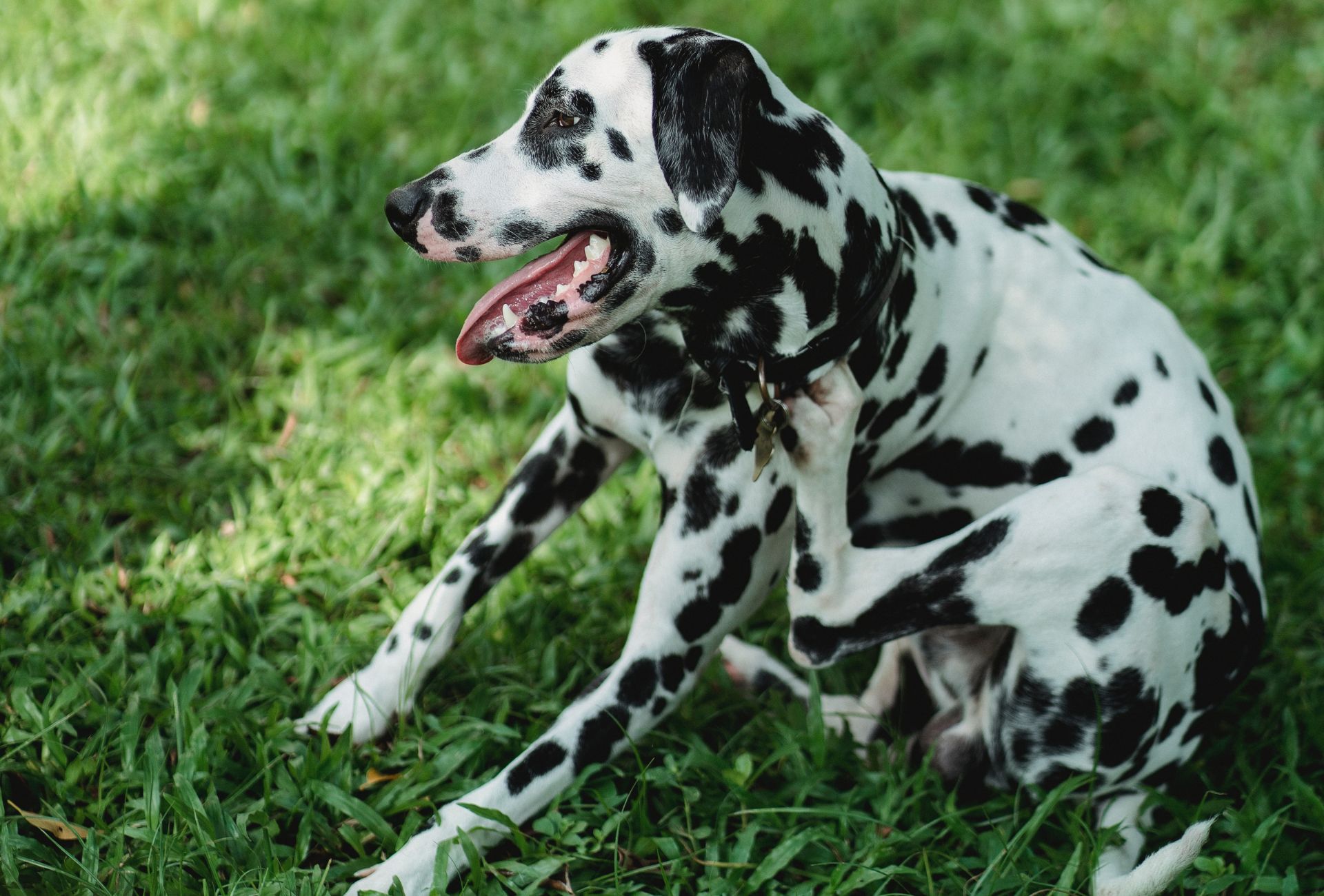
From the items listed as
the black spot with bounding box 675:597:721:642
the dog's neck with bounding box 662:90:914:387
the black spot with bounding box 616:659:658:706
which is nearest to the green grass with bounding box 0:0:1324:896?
the black spot with bounding box 616:659:658:706

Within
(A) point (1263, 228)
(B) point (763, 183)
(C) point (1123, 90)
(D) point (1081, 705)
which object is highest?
(B) point (763, 183)

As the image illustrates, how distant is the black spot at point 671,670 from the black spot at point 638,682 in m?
0.02

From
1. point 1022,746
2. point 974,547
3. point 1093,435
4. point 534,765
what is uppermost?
point 1093,435

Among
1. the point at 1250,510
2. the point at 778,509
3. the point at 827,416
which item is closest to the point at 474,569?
the point at 778,509

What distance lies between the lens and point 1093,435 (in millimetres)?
2816

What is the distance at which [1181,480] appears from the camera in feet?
9.12

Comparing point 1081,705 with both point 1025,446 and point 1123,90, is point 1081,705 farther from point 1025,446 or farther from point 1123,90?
point 1123,90

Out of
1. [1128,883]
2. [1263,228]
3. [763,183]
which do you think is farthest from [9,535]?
[1263,228]

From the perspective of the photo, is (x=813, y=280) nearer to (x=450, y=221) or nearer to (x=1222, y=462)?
(x=450, y=221)

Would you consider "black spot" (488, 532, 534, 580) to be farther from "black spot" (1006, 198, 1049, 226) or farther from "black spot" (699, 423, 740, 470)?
"black spot" (1006, 198, 1049, 226)

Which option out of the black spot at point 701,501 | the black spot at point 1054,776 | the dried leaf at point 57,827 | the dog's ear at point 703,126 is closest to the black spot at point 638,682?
the black spot at point 701,501

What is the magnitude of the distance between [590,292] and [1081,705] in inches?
53.3

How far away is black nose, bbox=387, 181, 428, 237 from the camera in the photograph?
2473mm

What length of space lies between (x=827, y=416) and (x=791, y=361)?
139 mm
